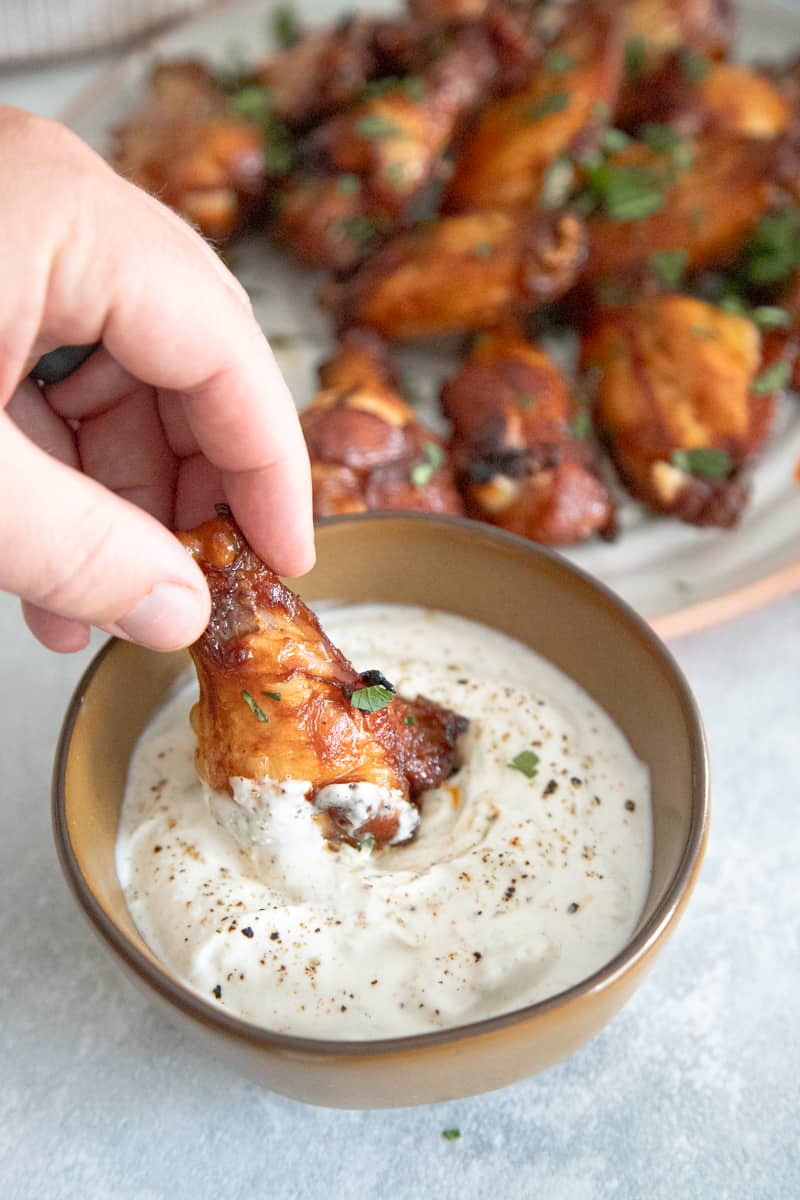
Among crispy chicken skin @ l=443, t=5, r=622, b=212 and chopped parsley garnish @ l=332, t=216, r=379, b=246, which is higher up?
crispy chicken skin @ l=443, t=5, r=622, b=212

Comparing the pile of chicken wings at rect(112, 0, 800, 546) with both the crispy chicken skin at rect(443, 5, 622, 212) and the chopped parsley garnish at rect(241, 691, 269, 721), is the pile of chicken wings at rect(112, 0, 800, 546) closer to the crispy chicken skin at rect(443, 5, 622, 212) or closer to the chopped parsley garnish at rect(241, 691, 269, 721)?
the crispy chicken skin at rect(443, 5, 622, 212)

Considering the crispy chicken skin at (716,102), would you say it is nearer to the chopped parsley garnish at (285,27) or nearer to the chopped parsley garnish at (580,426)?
the chopped parsley garnish at (580,426)

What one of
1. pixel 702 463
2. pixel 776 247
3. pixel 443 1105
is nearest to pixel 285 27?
pixel 776 247

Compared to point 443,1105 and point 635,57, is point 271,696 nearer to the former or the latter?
point 443,1105

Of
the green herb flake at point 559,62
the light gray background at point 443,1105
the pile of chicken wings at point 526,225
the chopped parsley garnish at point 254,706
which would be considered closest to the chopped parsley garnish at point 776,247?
the pile of chicken wings at point 526,225

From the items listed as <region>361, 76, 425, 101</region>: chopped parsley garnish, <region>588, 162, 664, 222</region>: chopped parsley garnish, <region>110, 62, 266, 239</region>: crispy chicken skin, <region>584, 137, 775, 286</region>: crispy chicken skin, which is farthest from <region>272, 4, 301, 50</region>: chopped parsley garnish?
<region>584, 137, 775, 286</region>: crispy chicken skin
